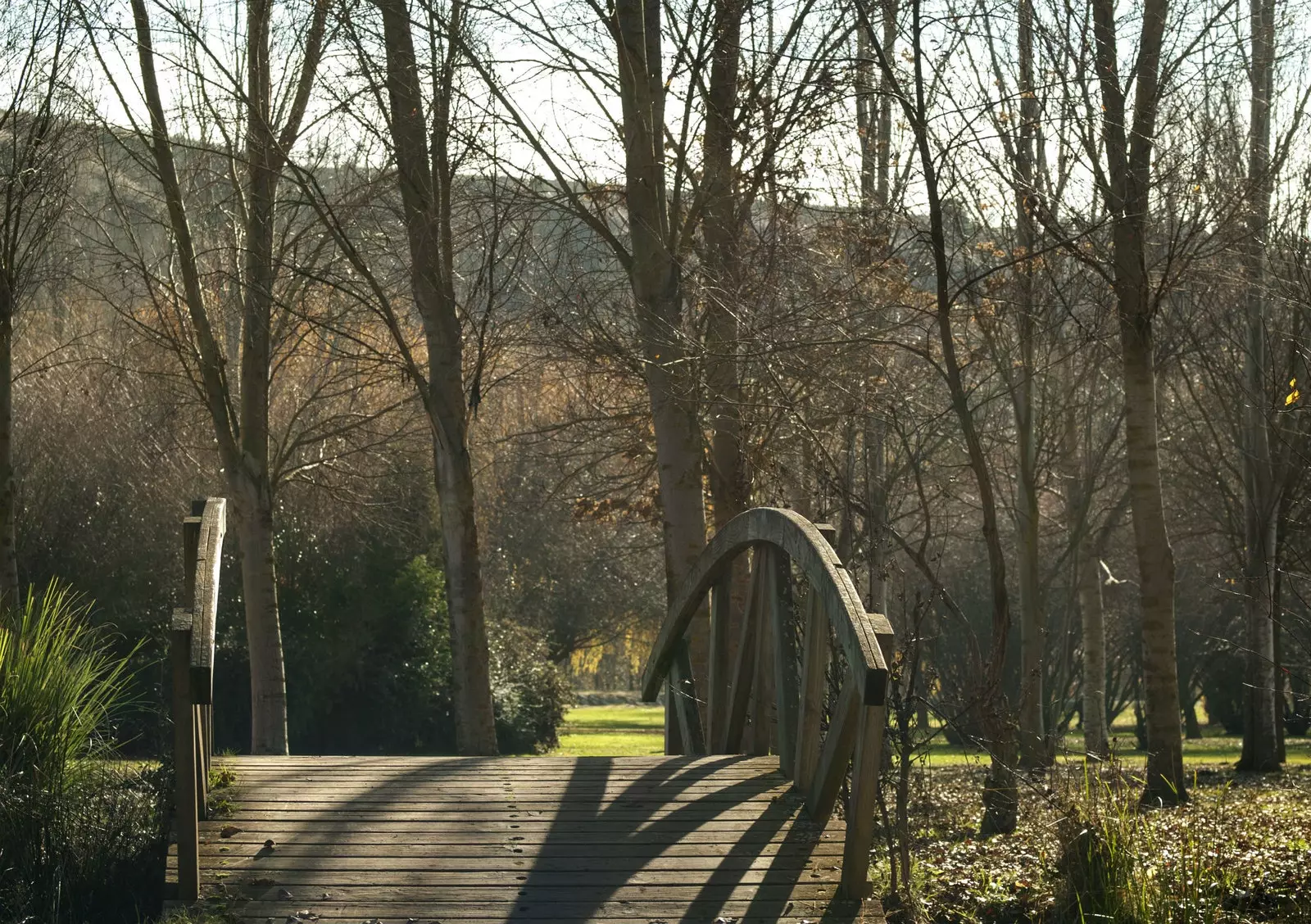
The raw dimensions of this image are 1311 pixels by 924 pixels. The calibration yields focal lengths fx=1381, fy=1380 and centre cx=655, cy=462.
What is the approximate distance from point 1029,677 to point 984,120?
13.5ft

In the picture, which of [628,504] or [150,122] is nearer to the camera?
[150,122]

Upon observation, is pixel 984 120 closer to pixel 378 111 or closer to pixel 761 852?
pixel 378 111

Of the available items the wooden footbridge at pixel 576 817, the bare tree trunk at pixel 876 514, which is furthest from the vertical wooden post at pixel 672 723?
the wooden footbridge at pixel 576 817

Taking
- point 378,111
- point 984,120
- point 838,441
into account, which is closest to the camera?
point 984,120

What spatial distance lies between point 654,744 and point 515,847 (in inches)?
763

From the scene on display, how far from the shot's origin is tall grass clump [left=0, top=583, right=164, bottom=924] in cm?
616

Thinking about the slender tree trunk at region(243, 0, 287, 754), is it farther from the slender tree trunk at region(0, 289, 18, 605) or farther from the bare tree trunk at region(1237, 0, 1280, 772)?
the bare tree trunk at region(1237, 0, 1280, 772)

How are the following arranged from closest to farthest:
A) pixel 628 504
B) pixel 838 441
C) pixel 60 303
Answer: pixel 838 441 < pixel 628 504 < pixel 60 303

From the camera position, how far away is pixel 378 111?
1034cm

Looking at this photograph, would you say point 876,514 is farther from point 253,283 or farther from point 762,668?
point 253,283

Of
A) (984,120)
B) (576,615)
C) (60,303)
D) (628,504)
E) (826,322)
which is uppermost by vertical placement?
(60,303)

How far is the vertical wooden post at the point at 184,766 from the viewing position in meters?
4.83

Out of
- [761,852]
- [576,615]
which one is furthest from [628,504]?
[576,615]

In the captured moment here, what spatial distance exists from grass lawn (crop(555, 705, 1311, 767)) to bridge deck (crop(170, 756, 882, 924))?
10.3 meters
